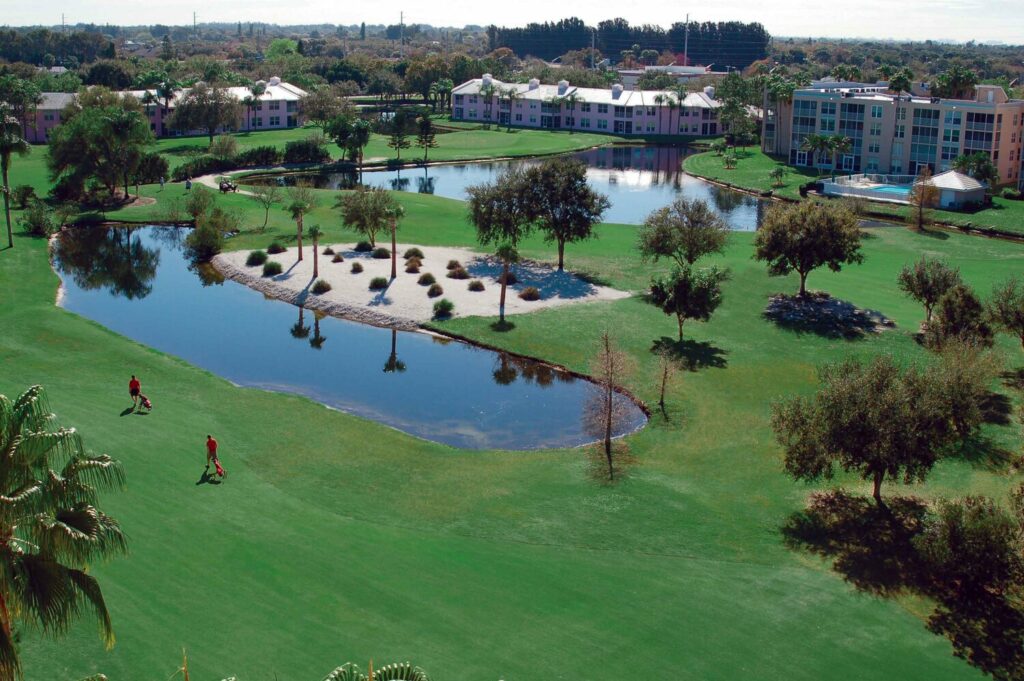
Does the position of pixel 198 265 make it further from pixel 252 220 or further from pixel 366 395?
pixel 366 395

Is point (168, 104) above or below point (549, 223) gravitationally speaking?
above

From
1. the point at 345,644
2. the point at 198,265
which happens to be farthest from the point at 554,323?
the point at 345,644

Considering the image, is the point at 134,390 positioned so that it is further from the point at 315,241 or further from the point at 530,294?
the point at 530,294

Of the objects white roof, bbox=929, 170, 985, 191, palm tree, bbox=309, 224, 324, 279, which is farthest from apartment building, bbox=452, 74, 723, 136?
palm tree, bbox=309, 224, 324, 279

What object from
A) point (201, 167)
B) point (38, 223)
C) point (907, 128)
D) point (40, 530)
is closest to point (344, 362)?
point (38, 223)

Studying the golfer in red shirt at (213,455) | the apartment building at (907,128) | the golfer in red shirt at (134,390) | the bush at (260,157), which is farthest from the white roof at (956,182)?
the golfer in red shirt at (213,455)

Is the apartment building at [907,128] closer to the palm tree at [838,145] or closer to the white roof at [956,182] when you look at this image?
the palm tree at [838,145]
